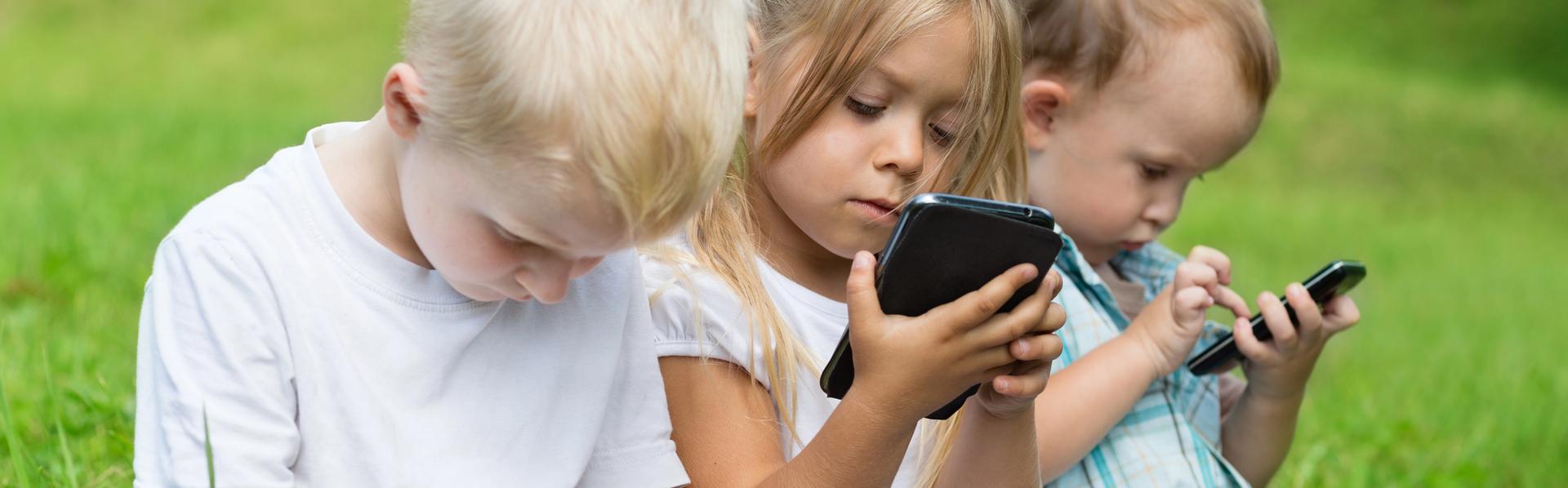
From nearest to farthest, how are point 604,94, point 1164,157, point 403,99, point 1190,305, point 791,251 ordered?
point 604,94
point 403,99
point 791,251
point 1190,305
point 1164,157

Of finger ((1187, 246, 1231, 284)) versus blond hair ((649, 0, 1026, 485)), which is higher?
blond hair ((649, 0, 1026, 485))

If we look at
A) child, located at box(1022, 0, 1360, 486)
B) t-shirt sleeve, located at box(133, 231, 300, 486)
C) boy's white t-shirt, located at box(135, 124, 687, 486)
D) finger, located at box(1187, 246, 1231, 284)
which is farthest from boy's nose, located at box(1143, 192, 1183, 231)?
t-shirt sleeve, located at box(133, 231, 300, 486)

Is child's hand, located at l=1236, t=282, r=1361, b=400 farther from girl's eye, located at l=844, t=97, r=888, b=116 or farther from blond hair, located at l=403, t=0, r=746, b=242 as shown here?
blond hair, located at l=403, t=0, r=746, b=242

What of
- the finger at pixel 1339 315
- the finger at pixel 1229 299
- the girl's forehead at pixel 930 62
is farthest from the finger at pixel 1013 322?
the finger at pixel 1339 315

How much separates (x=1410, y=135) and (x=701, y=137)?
13.8 meters

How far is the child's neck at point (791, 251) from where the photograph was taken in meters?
2.23

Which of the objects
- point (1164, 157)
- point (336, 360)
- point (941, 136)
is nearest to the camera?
point (336, 360)

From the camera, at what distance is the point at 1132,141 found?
2676 mm

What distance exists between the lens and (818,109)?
204 centimetres

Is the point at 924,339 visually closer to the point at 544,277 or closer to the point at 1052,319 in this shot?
the point at 1052,319

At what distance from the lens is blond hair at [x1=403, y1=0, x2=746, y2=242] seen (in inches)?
57.3

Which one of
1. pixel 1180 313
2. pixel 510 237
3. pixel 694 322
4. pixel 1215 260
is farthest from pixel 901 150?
pixel 1215 260

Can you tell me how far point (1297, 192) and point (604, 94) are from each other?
11.6 meters

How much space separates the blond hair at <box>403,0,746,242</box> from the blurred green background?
3.17 feet
